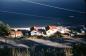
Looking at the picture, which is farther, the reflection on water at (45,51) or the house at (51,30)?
the house at (51,30)

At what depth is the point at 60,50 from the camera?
395cm

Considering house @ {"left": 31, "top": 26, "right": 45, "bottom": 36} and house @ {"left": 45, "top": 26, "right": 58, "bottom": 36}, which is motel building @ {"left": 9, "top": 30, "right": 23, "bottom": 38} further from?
house @ {"left": 45, "top": 26, "right": 58, "bottom": 36}

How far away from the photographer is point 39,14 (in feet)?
13.2

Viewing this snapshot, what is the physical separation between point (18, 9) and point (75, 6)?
87 centimetres

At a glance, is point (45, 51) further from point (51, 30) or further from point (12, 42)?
point (12, 42)

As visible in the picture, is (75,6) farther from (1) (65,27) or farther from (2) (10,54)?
(2) (10,54)

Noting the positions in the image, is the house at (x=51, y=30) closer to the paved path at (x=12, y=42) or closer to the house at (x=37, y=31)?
the house at (x=37, y=31)

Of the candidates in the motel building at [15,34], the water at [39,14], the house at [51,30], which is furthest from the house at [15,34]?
the house at [51,30]

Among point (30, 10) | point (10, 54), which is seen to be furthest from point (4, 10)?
point (10, 54)

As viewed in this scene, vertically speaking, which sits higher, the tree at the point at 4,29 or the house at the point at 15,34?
the tree at the point at 4,29

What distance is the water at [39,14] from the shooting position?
3.94 metres

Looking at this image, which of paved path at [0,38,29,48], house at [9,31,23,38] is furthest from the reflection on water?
house at [9,31,23,38]

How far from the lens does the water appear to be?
394cm

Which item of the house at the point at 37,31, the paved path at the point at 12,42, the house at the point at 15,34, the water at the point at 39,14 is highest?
the water at the point at 39,14
